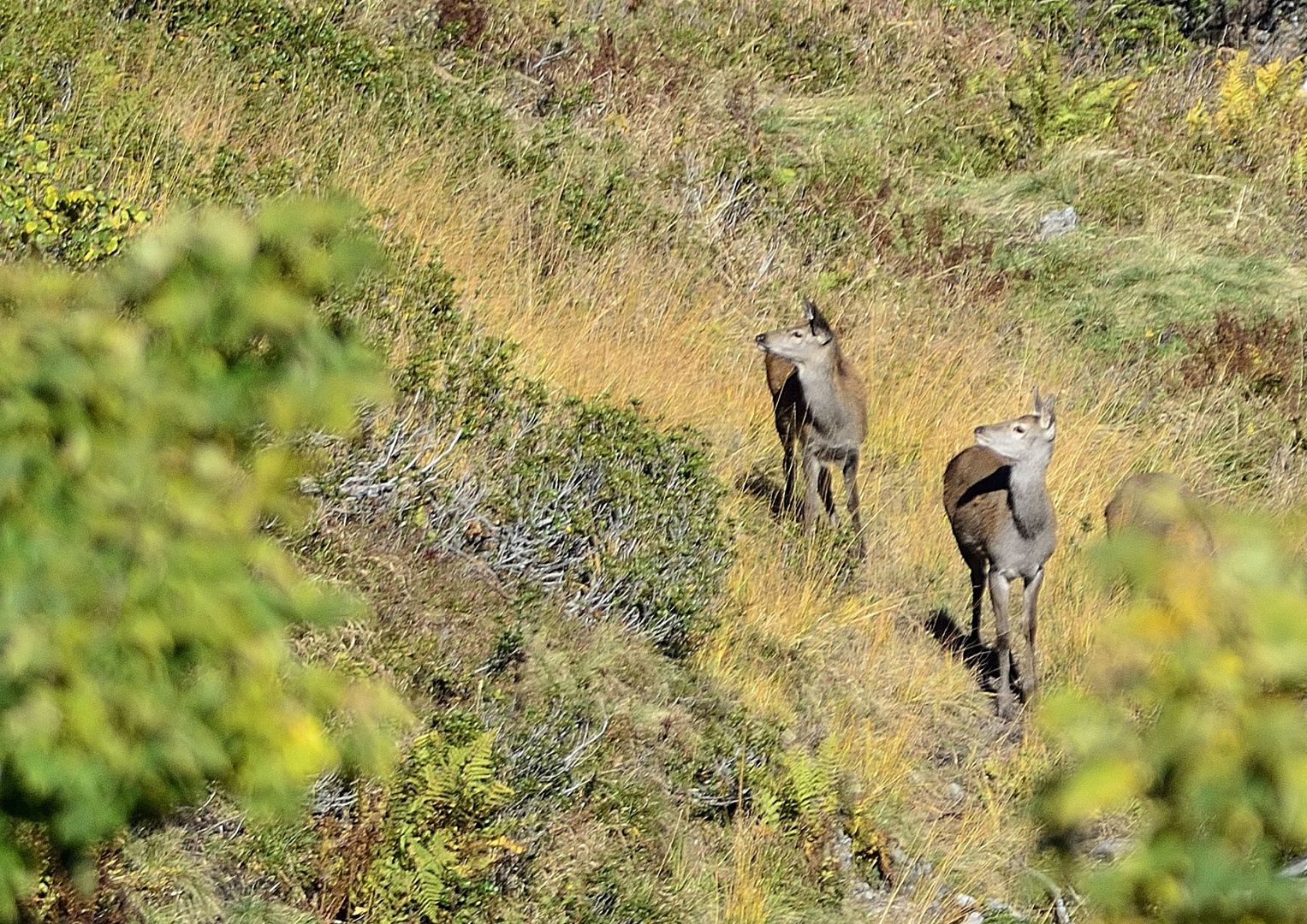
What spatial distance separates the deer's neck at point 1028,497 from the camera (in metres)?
8.67

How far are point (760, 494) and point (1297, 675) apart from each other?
7787 millimetres

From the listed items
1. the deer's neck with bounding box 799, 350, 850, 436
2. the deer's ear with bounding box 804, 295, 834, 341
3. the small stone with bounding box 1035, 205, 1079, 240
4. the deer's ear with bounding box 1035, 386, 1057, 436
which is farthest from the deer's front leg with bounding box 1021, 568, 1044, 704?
the small stone with bounding box 1035, 205, 1079, 240

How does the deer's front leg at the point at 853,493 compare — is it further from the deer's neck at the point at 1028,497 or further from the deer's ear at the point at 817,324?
the deer's neck at the point at 1028,497

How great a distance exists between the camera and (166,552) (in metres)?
1.78

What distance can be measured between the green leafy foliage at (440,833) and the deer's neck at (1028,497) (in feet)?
12.5

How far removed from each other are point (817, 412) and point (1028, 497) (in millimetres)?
1428

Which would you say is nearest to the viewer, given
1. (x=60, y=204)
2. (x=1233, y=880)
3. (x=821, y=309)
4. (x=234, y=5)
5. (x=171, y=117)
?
(x=1233, y=880)

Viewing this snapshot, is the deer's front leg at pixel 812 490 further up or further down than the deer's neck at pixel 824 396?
further down

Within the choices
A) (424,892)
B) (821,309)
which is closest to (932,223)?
(821,309)

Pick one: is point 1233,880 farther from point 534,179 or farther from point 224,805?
point 534,179

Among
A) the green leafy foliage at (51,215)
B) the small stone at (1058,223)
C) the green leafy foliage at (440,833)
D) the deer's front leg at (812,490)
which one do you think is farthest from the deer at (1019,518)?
the small stone at (1058,223)

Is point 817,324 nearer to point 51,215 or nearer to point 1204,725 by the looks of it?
point 51,215

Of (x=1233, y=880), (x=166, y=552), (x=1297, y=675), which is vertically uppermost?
(x=166, y=552)

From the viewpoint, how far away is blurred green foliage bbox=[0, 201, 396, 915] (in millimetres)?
1761
